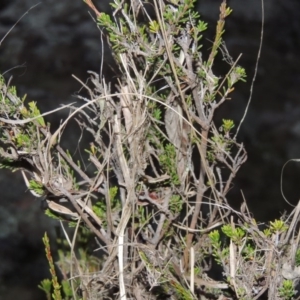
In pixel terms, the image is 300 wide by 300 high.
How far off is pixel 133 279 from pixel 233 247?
8.7 inches

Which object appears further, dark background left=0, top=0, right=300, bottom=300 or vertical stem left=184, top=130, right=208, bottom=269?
dark background left=0, top=0, right=300, bottom=300

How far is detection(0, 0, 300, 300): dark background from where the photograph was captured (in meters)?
2.47

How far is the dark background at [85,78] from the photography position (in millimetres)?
2469

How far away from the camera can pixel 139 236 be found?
1.18 meters

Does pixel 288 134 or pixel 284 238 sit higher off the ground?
pixel 284 238

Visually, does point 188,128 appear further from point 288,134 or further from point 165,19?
point 288,134

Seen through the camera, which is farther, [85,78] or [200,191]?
[85,78]

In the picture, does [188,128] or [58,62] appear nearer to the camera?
[188,128]

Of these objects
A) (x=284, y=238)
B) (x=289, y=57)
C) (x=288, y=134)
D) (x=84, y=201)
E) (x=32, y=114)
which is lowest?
(x=288, y=134)

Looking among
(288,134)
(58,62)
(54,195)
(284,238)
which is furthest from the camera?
(58,62)

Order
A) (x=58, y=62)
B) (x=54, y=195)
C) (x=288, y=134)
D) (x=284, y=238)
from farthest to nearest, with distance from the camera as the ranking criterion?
(x=58, y=62)
(x=288, y=134)
(x=54, y=195)
(x=284, y=238)

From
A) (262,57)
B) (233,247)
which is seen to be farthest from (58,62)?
(233,247)

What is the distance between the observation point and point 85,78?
9.71 feet

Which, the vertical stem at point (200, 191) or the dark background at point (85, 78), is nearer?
the vertical stem at point (200, 191)
